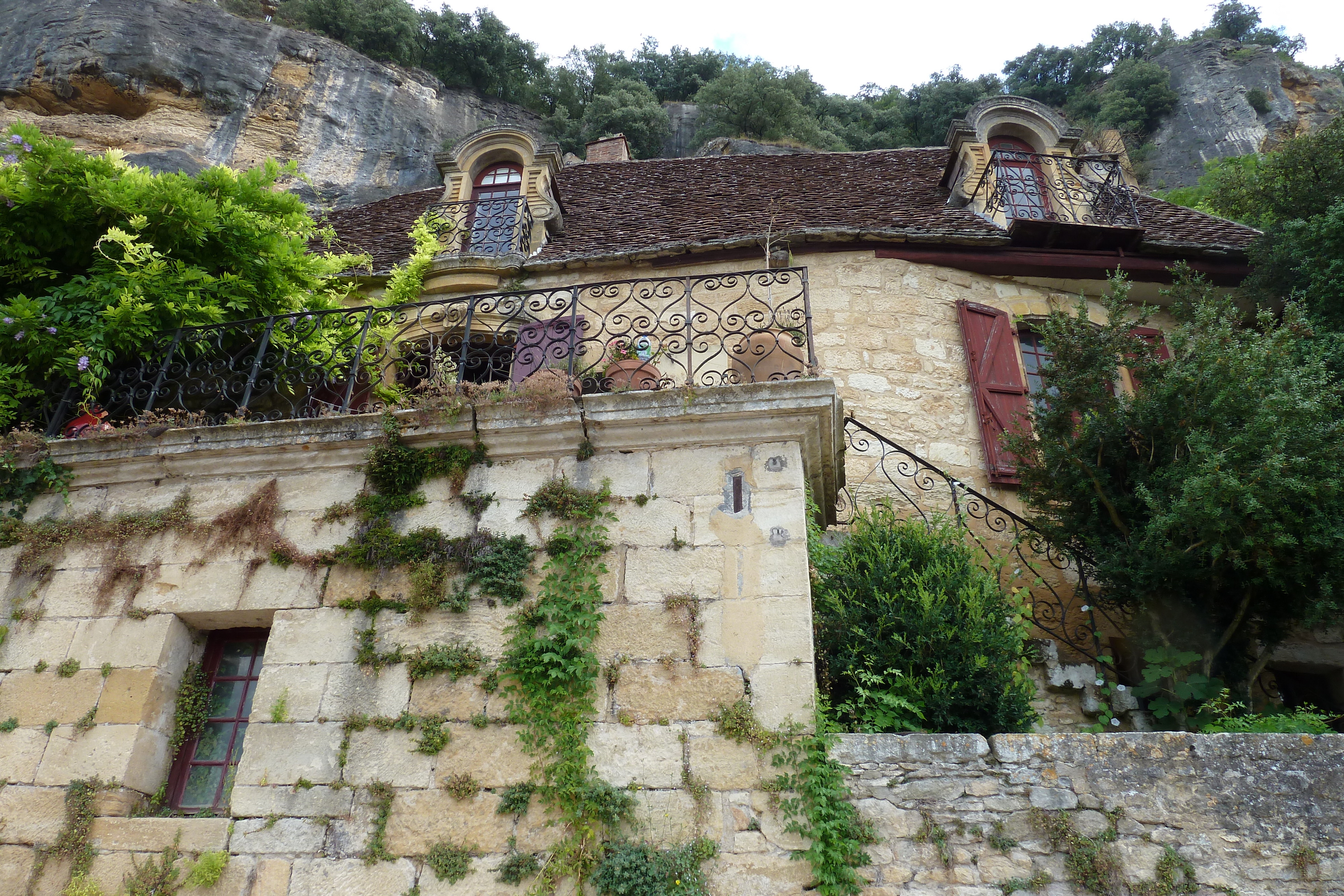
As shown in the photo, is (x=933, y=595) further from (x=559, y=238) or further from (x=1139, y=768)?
(x=559, y=238)

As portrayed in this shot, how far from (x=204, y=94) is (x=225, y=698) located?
1594cm

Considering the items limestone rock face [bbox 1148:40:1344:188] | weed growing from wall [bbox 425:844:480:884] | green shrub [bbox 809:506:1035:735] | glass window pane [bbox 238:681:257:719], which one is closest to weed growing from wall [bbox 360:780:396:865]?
weed growing from wall [bbox 425:844:480:884]

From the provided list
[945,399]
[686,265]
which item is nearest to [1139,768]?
[945,399]

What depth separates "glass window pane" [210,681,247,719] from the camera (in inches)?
175

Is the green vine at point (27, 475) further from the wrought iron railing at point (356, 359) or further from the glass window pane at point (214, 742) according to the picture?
the glass window pane at point (214, 742)

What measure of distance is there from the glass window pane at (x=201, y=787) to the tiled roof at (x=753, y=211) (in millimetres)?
5523

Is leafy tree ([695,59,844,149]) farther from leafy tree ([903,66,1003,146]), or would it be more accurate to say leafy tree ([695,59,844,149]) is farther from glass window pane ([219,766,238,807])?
glass window pane ([219,766,238,807])

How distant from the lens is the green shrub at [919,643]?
3.99 m

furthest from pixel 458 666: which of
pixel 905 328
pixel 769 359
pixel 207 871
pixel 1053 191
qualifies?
pixel 1053 191

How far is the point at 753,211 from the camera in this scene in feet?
30.5

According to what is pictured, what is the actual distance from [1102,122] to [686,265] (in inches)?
774

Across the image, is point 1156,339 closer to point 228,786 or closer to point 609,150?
point 228,786

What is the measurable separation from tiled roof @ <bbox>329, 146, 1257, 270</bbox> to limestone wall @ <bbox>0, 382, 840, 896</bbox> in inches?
162

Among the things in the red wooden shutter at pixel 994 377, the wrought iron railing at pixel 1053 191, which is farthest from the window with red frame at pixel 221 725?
the wrought iron railing at pixel 1053 191
